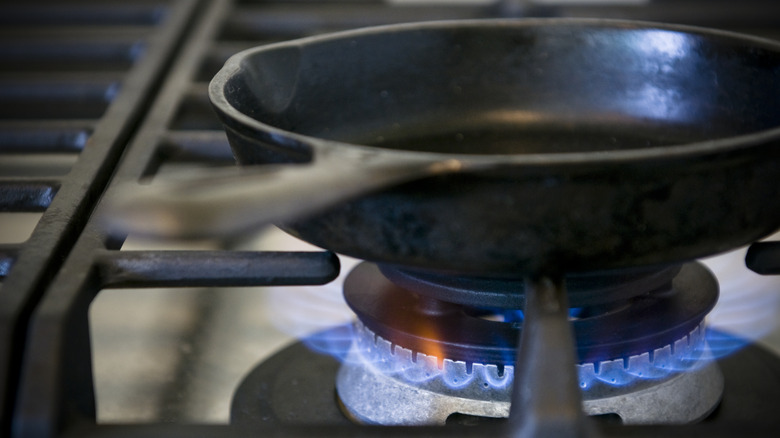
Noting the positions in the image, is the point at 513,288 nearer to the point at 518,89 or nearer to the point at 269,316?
the point at 518,89

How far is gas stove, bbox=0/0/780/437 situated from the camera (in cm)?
43

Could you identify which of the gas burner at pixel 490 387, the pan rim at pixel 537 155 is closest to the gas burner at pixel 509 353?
the gas burner at pixel 490 387

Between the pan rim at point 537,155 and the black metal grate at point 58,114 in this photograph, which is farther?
the black metal grate at point 58,114

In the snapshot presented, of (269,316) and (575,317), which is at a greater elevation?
(575,317)

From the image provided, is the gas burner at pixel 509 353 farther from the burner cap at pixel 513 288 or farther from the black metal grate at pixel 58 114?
the black metal grate at pixel 58 114

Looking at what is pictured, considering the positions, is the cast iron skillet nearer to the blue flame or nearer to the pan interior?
the pan interior

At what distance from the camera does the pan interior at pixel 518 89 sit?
0.57 metres

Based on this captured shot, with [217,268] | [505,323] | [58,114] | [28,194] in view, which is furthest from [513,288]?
[58,114]

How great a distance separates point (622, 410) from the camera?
50cm

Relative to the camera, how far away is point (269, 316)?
30.2 inches

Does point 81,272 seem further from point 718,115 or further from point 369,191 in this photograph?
point 718,115

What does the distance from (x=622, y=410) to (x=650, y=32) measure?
256 mm

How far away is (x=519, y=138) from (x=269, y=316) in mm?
275

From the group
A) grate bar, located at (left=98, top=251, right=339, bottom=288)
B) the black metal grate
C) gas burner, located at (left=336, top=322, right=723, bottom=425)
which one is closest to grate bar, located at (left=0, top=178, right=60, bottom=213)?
the black metal grate
